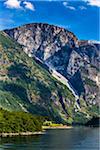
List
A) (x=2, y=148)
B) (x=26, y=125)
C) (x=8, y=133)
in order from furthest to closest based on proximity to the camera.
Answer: (x=26, y=125) → (x=8, y=133) → (x=2, y=148)

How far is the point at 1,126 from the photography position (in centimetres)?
17288

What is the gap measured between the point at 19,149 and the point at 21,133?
70387 millimetres

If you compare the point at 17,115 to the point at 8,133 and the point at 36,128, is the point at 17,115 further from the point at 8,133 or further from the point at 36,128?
the point at 8,133

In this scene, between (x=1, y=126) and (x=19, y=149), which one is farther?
(x=1, y=126)

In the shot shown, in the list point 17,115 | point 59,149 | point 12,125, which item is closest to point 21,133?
point 12,125

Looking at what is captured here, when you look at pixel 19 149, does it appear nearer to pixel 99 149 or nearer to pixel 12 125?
pixel 99 149

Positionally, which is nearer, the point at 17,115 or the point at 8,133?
the point at 8,133

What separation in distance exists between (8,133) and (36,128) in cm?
2970

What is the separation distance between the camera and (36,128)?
7830 inches

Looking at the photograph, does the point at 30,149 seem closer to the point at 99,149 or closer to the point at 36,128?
the point at 99,149

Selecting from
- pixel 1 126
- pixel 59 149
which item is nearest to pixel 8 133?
pixel 1 126

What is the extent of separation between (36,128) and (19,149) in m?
88.8

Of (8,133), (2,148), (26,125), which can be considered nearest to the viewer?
(2,148)

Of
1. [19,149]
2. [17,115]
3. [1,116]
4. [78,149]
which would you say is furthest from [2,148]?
[17,115]
